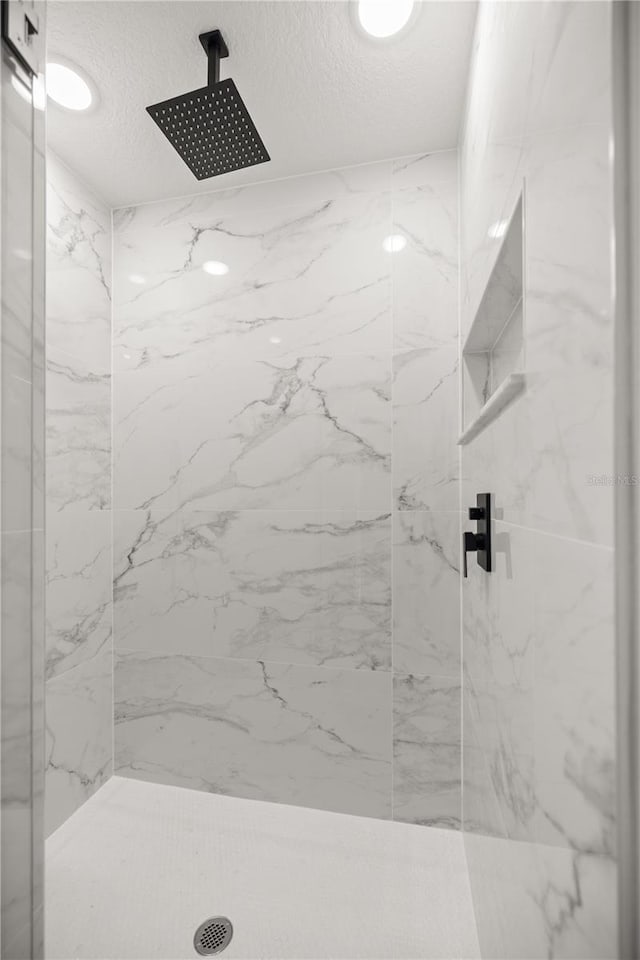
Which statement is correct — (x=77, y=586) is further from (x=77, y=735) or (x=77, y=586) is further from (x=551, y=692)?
(x=551, y=692)

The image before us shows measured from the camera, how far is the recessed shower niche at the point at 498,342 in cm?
74

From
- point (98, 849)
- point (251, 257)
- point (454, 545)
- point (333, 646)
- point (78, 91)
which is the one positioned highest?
point (78, 91)

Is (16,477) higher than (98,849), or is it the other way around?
(16,477)

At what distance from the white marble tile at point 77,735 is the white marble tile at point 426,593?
110 cm

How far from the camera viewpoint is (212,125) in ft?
4.13

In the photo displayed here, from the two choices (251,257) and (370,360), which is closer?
(370,360)

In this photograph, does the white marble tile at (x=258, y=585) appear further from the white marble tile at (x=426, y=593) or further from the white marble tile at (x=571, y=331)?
the white marble tile at (x=571, y=331)

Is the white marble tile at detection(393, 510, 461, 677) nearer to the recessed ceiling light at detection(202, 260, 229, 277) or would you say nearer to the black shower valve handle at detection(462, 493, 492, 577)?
Result: the black shower valve handle at detection(462, 493, 492, 577)

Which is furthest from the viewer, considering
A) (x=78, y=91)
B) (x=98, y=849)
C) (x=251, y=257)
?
(x=251, y=257)

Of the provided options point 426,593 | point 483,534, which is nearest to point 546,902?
point 483,534

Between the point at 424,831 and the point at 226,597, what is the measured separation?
100cm

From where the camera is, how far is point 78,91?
1.31 meters

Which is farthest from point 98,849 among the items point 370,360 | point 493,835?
point 370,360

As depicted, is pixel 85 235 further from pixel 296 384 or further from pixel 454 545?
pixel 454 545
